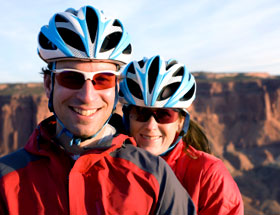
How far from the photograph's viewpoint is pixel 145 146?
3715 mm

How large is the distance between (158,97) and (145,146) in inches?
25.2

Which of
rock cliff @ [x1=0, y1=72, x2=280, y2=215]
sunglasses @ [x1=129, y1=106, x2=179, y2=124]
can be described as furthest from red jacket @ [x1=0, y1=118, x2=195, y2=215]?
rock cliff @ [x1=0, y1=72, x2=280, y2=215]

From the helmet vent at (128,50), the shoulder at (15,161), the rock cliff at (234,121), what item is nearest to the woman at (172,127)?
the helmet vent at (128,50)

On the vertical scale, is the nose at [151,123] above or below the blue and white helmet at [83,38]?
below

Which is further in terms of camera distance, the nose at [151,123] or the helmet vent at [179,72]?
the helmet vent at [179,72]

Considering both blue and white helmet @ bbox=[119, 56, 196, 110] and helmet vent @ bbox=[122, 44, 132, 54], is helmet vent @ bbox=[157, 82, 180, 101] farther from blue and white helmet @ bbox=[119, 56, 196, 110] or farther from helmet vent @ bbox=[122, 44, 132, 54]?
helmet vent @ bbox=[122, 44, 132, 54]

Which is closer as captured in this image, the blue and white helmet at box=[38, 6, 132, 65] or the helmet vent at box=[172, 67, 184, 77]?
the blue and white helmet at box=[38, 6, 132, 65]

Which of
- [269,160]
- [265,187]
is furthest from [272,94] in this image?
[265,187]

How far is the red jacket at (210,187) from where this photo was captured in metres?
3.22

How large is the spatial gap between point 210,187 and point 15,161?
2.04 meters

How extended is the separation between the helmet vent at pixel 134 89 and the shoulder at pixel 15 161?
1.74 m

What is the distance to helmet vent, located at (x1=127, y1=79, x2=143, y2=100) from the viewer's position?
380 centimetres

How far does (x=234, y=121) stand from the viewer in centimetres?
5022

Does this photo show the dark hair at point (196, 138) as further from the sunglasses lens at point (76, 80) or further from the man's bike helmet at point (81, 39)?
the sunglasses lens at point (76, 80)
